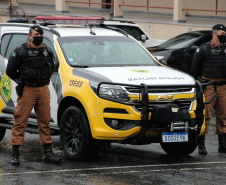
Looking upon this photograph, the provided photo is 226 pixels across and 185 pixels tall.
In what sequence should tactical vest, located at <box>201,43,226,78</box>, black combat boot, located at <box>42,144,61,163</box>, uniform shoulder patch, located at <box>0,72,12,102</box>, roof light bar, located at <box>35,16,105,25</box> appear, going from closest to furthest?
1. black combat boot, located at <box>42,144,61,163</box>
2. tactical vest, located at <box>201,43,226,78</box>
3. uniform shoulder patch, located at <box>0,72,12,102</box>
4. roof light bar, located at <box>35,16,105,25</box>

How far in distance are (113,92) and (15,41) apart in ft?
8.29

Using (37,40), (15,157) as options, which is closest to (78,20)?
(37,40)

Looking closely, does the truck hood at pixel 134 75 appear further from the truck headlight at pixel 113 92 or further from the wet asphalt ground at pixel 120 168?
the wet asphalt ground at pixel 120 168

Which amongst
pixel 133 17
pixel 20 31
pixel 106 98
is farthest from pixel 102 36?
pixel 133 17

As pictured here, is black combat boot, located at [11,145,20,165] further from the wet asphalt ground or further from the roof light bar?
the roof light bar

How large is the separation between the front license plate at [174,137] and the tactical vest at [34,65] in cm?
169

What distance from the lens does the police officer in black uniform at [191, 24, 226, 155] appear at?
29.9 ft

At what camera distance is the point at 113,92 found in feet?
26.0

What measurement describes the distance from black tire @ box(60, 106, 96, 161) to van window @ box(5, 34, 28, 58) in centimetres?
180

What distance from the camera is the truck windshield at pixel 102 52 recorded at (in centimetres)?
896

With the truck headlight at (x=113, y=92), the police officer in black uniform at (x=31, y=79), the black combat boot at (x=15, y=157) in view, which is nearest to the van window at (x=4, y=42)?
the police officer in black uniform at (x=31, y=79)

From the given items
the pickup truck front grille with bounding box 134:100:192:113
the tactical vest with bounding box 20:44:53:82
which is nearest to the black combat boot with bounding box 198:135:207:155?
the pickup truck front grille with bounding box 134:100:192:113

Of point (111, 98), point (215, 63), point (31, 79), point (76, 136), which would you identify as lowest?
point (76, 136)

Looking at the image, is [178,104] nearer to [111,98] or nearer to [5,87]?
[111,98]
